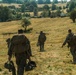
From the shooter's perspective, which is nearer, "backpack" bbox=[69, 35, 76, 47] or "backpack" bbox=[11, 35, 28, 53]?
"backpack" bbox=[11, 35, 28, 53]

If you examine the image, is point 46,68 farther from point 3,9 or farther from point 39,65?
point 3,9

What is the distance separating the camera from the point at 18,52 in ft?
45.5

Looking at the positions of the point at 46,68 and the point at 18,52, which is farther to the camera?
the point at 46,68

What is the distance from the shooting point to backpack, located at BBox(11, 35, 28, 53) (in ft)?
45.2

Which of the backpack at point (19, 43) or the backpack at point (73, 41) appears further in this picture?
the backpack at point (73, 41)

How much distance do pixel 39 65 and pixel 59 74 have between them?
4.39 metres

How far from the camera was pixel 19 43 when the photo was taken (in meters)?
13.9

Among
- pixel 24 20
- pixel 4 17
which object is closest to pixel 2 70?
pixel 24 20

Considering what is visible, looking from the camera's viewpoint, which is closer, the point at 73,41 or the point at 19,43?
the point at 19,43

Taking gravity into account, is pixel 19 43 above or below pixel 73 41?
above

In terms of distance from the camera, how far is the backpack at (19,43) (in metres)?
13.8

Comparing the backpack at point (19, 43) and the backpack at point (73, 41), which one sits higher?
the backpack at point (19, 43)

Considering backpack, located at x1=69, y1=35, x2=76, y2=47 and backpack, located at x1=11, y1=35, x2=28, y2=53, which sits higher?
backpack, located at x1=11, y1=35, x2=28, y2=53

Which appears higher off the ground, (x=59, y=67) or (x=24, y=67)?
(x=24, y=67)
